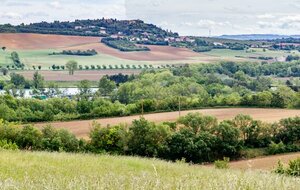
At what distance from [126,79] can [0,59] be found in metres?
45.9

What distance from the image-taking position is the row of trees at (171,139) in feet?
141

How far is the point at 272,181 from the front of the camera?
19.2 feet

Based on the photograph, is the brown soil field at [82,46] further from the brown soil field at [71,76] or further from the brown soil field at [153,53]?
the brown soil field at [71,76]

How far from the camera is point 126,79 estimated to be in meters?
126

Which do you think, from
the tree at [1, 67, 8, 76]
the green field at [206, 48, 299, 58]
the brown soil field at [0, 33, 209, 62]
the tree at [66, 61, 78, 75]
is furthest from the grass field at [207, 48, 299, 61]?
the tree at [1, 67, 8, 76]

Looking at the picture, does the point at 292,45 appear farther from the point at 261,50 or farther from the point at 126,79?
the point at 126,79

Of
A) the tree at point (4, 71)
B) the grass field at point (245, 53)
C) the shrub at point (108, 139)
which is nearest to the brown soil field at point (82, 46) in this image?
the grass field at point (245, 53)

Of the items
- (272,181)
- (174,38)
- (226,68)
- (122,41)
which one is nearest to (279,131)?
(272,181)

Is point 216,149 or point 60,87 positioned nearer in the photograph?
point 216,149

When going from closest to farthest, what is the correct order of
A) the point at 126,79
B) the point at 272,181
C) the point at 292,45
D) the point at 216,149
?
the point at 272,181
the point at 216,149
the point at 126,79
the point at 292,45

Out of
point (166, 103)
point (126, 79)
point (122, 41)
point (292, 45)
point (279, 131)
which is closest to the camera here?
point (279, 131)

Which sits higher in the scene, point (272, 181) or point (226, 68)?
point (272, 181)

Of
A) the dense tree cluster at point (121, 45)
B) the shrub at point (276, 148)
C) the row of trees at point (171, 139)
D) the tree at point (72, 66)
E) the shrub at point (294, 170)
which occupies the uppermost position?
the shrub at point (294, 170)

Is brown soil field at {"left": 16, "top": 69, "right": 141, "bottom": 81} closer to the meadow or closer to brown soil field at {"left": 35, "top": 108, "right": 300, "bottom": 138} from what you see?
the meadow
